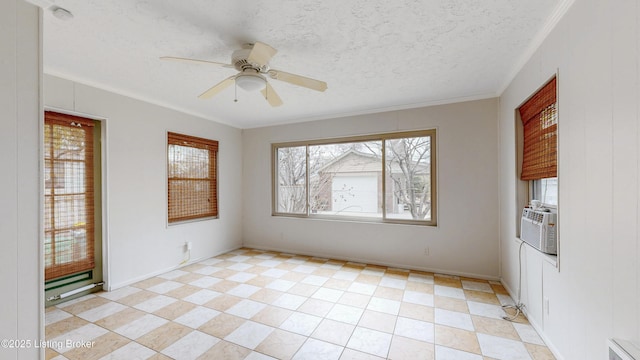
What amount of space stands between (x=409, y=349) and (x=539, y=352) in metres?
0.96

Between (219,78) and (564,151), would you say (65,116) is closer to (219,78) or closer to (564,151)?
(219,78)

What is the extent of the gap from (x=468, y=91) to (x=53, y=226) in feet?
16.5

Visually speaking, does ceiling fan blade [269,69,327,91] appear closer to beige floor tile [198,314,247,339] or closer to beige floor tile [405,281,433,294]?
beige floor tile [198,314,247,339]

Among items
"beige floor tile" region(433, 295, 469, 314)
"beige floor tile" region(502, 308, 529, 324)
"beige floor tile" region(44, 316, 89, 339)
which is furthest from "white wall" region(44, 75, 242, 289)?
"beige floor tile" region(502, 308, 529, 324)

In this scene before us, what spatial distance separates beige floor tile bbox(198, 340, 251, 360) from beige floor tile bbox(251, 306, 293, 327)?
0.38m

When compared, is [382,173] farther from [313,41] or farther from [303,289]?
[313,41]

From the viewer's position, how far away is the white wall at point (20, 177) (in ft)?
4.14

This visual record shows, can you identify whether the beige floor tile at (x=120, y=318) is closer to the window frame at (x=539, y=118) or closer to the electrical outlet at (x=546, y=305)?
the electrical outlet at (x=546, y=305)

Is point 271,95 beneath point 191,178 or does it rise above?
above

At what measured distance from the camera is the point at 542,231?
2.01 meters

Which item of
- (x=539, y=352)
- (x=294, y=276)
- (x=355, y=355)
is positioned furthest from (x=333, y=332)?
(x=539, y=352)

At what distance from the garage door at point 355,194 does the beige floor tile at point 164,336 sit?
2.77 m

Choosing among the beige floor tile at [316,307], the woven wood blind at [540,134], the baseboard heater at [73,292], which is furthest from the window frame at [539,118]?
the baseboard heater at [73,292]

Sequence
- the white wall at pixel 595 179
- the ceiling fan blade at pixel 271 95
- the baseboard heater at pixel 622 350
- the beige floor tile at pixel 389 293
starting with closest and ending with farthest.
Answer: the baseboard heater at pixel 622 350
the white wall at pixel 595 179
the ceiling fan blade at pixel 271 95
the beige floor tile at pixel 389 293
